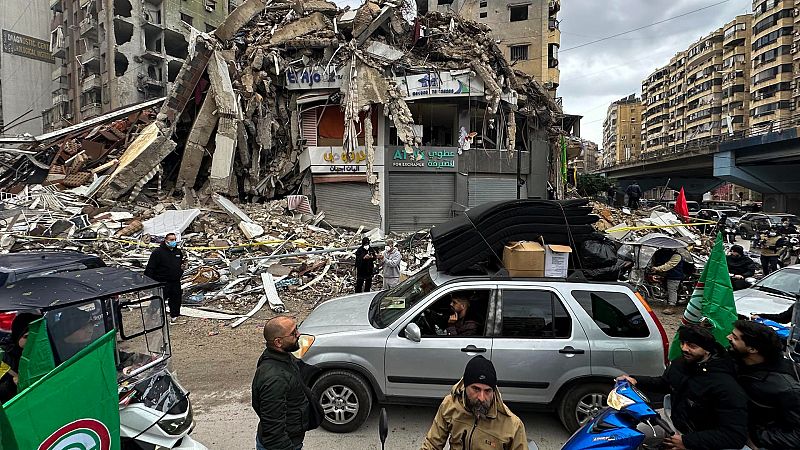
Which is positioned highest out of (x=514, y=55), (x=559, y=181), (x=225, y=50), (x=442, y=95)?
(x=514, y=55)

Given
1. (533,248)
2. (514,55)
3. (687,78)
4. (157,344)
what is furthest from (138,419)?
(687,78)

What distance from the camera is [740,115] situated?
68.0 m

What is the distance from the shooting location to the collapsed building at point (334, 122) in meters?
16.0

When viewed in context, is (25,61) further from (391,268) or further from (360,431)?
(360,431)

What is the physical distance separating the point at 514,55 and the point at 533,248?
126 ft

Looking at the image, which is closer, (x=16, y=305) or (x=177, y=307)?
(x=16, y=305)

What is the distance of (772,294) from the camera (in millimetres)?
7312

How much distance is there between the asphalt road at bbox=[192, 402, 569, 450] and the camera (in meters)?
4.15

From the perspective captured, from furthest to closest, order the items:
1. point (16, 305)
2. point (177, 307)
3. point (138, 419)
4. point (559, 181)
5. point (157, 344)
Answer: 1. point (559, 181)
2. point (177, 307)
3. point (157, 344)
4. point (16, 305)
5. point (138, 419)

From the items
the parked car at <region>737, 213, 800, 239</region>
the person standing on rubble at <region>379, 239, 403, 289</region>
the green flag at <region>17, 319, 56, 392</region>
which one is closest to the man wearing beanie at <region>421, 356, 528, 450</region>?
the green flag at <region>17, 319, 56, 392</region>

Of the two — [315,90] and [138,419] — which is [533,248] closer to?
[138,419]

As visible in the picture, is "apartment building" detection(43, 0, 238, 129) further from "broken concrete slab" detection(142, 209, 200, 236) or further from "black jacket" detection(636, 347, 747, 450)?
"black jacket" detection(636, 347, 747, 450)

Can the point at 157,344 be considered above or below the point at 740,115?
below

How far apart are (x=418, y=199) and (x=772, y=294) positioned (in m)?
12.9
